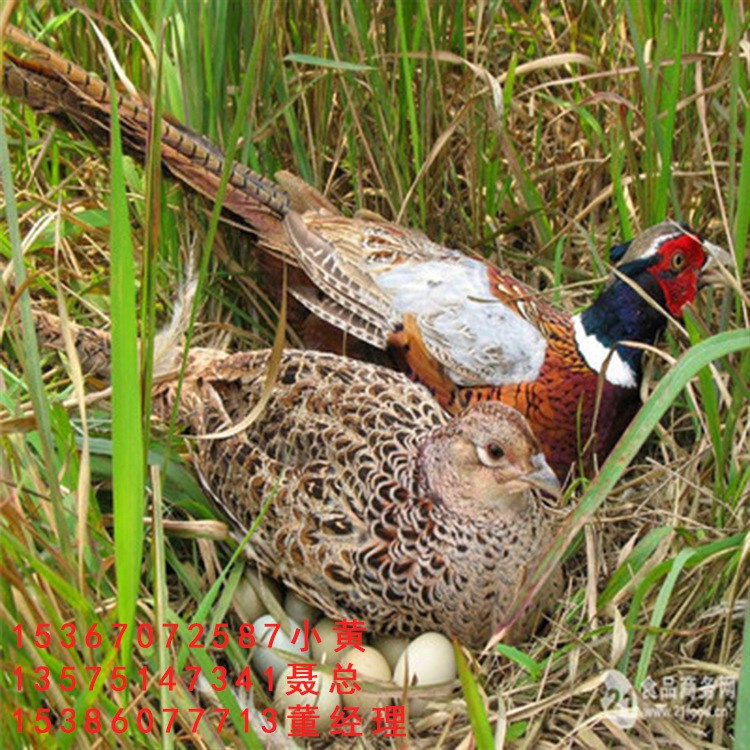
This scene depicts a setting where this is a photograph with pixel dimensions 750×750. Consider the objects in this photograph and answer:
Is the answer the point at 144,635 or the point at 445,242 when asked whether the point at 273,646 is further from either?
the point at 445,242

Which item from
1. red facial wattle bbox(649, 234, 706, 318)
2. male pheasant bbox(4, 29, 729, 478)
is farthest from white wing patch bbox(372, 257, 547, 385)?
red facial wattle bbox(649, 234, 706, 318)

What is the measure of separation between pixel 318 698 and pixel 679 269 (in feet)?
3.72

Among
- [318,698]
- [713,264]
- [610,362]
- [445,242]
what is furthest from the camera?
[445,242]

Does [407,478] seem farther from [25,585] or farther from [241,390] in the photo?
[25,585]

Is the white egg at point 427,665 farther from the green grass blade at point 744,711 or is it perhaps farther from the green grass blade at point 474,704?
the green grass blade at point 744,711

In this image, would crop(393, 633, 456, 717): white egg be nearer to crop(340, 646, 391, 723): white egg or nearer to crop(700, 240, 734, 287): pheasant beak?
crop(340, 646, 391, 723): white egg

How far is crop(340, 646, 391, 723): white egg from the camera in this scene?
238cm

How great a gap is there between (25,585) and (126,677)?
0.19 metres

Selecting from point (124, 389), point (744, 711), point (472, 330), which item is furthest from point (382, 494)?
point (744, 711)

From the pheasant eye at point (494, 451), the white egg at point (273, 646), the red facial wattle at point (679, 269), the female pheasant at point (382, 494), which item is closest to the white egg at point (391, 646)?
the female pheasant at point (382, 494)

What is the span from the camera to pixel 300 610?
104 inches

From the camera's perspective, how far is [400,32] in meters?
2.86

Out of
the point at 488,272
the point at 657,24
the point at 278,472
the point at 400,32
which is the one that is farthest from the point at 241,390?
the point at 657,24

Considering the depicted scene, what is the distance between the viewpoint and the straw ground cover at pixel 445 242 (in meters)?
1.90
